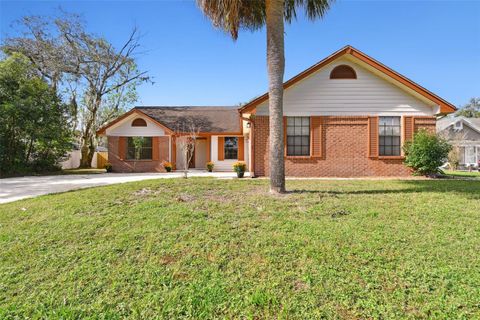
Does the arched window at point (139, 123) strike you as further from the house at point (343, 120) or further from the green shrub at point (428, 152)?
the green shrub at point (428, 152)

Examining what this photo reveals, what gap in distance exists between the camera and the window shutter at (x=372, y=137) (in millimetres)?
12195

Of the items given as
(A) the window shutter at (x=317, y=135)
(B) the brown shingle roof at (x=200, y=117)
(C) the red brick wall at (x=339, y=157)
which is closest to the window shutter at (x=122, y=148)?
(B) the brown shingle roof at (x=200, y=117)

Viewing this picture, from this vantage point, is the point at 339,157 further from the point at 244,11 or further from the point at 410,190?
the point at 244,11

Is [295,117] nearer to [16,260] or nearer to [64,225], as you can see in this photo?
[64,225]

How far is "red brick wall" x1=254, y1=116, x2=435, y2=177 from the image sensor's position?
482 inches

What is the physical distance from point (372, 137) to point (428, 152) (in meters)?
2.26

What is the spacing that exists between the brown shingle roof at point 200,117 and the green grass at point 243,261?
540 inches

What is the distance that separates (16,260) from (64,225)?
1199 millimetres

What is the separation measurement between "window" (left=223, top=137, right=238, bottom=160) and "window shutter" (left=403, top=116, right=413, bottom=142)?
423 inches

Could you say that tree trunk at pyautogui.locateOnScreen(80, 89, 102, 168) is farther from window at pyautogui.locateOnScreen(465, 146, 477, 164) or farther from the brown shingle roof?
window at pyautogui.locateOnScreen(465, 146, 477, 164)

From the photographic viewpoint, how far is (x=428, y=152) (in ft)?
37.3

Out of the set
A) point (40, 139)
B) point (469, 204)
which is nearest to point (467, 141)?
point (469, 204)

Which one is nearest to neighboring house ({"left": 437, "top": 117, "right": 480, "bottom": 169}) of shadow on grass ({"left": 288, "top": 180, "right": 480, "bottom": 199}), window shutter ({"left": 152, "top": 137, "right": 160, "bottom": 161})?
shadow on grass ({"left": 288, "top": 180, "right": 480, "bottom": 199})

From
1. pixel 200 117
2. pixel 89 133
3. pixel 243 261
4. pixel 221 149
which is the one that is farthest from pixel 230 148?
pixel 243 261
